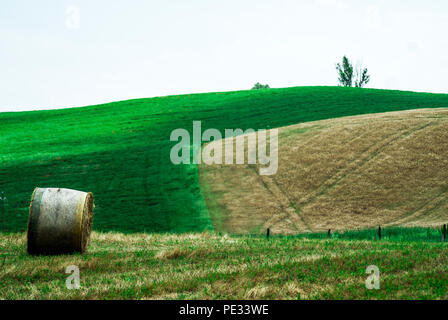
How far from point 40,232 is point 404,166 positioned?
65.6 ft

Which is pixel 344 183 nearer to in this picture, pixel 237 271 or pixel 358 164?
pixel 358 164

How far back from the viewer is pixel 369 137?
106 feet

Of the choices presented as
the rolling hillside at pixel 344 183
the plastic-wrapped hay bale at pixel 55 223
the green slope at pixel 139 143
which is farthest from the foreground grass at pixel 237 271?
the green slope at pixel 139 143

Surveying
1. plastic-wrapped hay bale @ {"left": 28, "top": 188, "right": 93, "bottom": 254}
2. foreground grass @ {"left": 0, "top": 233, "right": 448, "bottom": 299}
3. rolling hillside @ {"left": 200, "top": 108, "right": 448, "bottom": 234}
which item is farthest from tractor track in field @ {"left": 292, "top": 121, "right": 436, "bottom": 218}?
plastic-wrapped hay bale @ {"left": 28, "top": 188, "right": 93, "bottom": 254}

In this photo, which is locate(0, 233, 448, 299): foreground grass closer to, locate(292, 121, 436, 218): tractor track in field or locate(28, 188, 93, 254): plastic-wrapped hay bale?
locate(28, 188, 93, 254): plastic-wrapped hay bale

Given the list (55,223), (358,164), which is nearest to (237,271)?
(55,223)

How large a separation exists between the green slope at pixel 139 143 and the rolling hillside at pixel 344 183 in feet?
5.70

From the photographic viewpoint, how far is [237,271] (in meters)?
10.4

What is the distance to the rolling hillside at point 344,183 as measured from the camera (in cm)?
2230

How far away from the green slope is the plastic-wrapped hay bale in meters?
9.00

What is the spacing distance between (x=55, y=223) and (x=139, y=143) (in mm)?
27643

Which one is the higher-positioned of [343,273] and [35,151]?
[35,151]

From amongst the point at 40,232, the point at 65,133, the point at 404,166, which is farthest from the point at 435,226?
the point at 65,133
